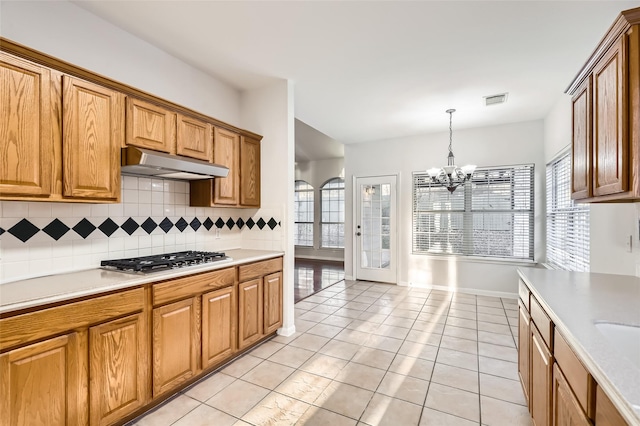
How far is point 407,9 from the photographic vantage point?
7.11 ft

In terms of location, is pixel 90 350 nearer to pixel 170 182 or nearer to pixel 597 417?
pixel 170 182

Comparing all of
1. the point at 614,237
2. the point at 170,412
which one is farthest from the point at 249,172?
the point at 614,237

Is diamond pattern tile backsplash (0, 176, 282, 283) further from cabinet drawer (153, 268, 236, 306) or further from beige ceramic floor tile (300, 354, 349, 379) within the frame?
beige ceramic floor tile (300, 354, 349, 379)

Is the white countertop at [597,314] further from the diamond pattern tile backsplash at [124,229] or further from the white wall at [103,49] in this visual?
the white wall at [103,49]

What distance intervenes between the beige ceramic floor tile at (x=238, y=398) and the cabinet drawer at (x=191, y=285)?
2.48 ft

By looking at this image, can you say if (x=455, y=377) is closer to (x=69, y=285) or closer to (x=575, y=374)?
(x=575, y=374)

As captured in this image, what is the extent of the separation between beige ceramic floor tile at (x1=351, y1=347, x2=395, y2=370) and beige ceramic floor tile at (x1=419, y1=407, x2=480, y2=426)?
0.62 meters

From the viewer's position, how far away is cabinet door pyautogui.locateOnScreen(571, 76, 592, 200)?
1.81 m

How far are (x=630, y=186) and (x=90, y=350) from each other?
2802mm

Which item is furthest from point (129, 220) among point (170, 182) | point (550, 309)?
point (550, 309)

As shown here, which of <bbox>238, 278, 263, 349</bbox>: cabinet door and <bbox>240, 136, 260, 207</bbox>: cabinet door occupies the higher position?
<bbox>240, 136, 260, 207</bbox>: cabinet door

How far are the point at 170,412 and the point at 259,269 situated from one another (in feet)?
4.19

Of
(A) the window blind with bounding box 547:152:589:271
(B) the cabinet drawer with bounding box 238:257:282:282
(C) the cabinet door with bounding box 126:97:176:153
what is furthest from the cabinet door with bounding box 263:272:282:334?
(A) the window blind with bounding box 547:152:589:271

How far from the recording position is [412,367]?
264 cm
